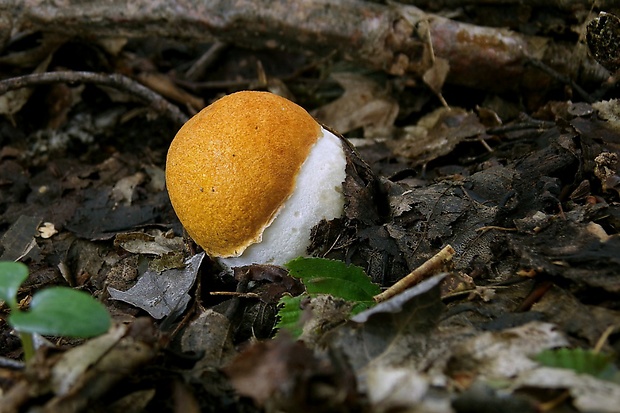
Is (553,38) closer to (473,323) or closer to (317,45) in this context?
(317,45)

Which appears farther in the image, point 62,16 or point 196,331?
point 62,16

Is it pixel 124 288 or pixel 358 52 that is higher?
pixel 358 52

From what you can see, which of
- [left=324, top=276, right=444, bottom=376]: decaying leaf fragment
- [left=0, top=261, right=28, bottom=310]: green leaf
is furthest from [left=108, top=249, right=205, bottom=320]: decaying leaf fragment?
[left=324, top=276, right=444, bottom=376]: decaying leaf fragment

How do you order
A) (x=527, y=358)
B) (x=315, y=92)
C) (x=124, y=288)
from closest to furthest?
1. (x=527, y=358)
2. (x=124, y=288)
3. (x=315, y=92)

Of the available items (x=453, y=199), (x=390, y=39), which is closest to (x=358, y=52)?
(x=390, y=39)

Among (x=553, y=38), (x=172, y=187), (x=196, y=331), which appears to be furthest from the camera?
(x=553, y=38)

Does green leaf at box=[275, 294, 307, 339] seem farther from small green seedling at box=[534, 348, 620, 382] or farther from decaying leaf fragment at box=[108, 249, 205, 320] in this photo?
small green seedling at box=[534, 348, 620, 382]

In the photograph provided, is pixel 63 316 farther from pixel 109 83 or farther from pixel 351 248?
pixel 109 83
